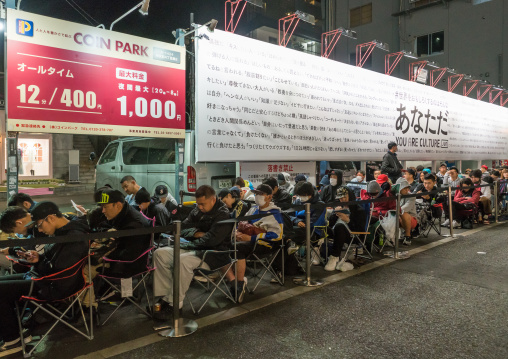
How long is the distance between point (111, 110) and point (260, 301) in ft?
11.0

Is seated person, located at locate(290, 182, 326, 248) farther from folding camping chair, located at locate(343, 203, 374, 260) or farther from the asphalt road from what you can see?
the asphalt road

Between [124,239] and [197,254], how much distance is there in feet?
2.40

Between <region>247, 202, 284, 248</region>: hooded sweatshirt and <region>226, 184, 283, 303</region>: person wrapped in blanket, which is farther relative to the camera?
<region>247, 202, 284, 248</region>: hooded sweatshirt

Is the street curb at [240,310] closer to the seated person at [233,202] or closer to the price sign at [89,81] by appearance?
the seated person at [233,202]

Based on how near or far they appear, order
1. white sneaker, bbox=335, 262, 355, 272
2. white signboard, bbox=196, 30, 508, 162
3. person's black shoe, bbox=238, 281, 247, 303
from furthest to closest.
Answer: white signboard, bbox=196, 30, 508, 162 < white sneaker, bbox=335, 262, 355, 272 < person's black shoe, bbox=238, 281, 247, 303

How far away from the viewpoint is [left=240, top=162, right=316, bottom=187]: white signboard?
7307 mm

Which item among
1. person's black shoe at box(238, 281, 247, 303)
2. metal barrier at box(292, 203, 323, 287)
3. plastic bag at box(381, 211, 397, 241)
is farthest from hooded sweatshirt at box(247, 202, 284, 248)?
plastic bag at box(381, 211, 397, 241)

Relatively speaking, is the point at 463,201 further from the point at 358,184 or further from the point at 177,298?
the point at 177,298

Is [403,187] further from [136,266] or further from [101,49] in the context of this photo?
[101,49]

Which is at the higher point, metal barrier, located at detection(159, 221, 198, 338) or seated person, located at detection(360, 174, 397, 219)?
seated person, located at detection(360, 174, 397, 219)

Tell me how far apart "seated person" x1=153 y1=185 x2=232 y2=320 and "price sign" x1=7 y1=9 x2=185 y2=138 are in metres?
2.16

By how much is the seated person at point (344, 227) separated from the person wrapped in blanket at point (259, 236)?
118 centimetres

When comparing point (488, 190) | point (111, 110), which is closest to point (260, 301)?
point (111, 110)

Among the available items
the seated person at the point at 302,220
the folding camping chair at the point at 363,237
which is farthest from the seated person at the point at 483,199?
the seated person at the point at 302,220
